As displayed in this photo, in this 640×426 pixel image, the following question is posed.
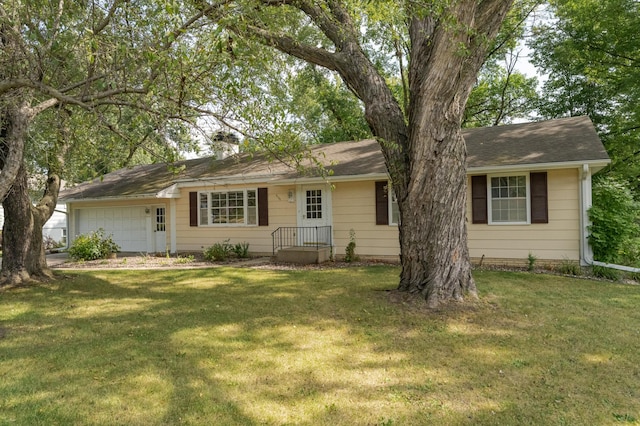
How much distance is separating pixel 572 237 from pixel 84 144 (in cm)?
1095

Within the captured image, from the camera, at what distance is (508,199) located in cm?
975

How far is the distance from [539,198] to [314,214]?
242 inches

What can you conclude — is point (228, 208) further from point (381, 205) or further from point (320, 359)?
point (320, 359)

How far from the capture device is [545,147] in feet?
31.5

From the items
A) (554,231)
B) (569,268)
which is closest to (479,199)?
(554,231)

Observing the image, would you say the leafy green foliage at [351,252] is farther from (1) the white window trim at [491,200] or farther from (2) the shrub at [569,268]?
(2) the shrub at [569,268]

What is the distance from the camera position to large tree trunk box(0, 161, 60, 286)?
8.00 meters

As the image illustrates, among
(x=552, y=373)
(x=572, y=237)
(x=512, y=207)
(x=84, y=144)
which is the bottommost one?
(x=552, y=373)

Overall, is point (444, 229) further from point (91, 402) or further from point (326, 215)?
point (326, 215)

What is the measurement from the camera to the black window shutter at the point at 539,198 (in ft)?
30.2

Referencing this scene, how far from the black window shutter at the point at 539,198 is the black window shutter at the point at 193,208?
10.6 m

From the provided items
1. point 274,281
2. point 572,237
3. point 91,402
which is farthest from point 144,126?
point 572,237

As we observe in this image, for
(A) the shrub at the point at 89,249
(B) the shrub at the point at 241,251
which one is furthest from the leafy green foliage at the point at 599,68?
(A) the shrub at the point at 89,249

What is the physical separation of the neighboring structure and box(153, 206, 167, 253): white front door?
38 millimetres
